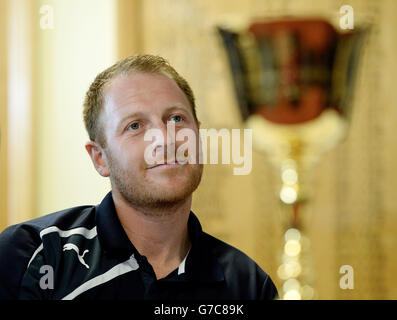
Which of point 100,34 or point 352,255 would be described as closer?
point 100,34

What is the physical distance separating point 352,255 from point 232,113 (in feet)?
1.25

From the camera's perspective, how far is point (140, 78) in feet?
2.10

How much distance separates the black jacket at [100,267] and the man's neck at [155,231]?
14 mm

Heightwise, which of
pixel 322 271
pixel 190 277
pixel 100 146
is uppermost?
pixel 100 146

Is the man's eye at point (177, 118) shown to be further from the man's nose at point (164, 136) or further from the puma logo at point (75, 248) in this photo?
the puma logo at point (75, 248)

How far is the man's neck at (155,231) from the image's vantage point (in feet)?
2.16

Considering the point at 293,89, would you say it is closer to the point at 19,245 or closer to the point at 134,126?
the point at 134,126

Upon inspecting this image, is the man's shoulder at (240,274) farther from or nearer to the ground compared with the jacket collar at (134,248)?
nearer to the ground

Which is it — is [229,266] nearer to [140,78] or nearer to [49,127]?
[140,78]

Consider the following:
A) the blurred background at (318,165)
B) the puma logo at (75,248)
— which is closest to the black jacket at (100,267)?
the puma logo at (75,248)

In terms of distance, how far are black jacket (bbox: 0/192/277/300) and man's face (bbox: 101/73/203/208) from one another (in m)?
0.06
